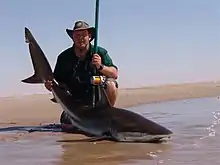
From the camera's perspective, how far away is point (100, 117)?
684 centimetres

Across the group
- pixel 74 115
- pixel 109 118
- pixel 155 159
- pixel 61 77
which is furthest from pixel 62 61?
pixel 155 159

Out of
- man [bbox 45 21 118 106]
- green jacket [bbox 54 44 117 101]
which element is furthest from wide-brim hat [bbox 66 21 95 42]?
green jacket [bbox 54 44 117 101]

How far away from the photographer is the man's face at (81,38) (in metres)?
7.70

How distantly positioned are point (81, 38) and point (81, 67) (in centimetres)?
47

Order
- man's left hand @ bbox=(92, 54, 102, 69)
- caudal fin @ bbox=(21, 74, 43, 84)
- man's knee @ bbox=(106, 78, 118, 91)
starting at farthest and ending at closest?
caudal fin @ bbox=(21, 74, 43, 84) < man's knee @ bbox=(106, 78, 118, 91) < man's left hand @ bbox=(92, 54, 102, 69)

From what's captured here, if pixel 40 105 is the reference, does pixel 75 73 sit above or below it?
A: above

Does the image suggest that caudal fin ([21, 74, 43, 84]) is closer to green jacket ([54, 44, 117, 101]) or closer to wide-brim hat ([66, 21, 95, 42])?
green jacket ([54, 44, 117, 101])

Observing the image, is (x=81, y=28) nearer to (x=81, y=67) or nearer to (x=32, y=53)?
(x=81, y=67)

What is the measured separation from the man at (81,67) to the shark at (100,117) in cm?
25

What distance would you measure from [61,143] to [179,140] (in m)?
1.44

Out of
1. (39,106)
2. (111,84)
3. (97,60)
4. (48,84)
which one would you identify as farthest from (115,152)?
(39,106)

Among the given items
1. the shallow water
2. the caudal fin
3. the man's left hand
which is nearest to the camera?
the shallow water

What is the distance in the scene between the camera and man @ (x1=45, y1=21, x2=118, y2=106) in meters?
7.66

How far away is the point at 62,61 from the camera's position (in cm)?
809
